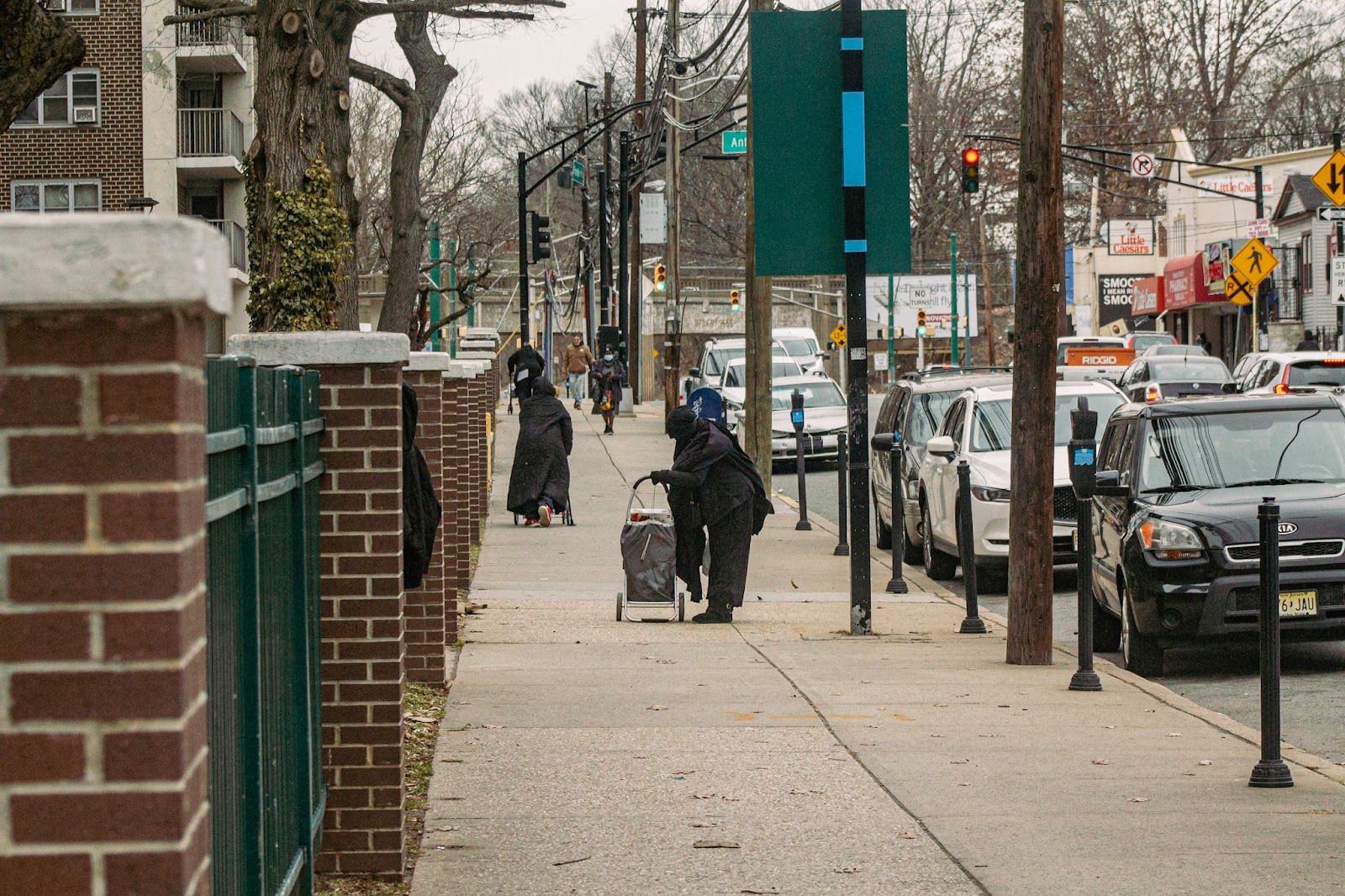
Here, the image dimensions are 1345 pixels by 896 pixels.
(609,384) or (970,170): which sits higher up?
(970,170)

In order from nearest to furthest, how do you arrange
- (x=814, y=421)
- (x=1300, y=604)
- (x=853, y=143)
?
1. (x=1300, y=604)
2. (x=853, y=143)
3. (x=814, y=421)

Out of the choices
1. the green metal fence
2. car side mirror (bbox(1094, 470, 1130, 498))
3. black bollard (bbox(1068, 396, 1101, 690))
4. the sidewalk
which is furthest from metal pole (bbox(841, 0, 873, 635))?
the green metal fence

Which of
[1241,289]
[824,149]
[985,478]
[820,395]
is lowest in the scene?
[985,478]

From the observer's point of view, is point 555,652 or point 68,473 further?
point 555,652

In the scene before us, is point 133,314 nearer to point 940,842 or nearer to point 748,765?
point 940,842

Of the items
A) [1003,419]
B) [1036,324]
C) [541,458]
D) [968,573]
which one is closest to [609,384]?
[541,458]

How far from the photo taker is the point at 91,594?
249cm

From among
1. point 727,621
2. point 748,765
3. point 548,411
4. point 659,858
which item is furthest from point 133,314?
point 548,411

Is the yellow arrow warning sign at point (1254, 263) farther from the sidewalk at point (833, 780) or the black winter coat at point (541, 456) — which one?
the sidewalk at point (833, 780)

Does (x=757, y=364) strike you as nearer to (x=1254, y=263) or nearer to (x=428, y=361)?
(x=428, y=361)

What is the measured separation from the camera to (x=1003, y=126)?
236 feet

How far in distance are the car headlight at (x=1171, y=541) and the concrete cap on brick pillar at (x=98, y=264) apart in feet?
30.4

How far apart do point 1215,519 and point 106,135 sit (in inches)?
1580

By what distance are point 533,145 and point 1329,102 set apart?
33476 mm
